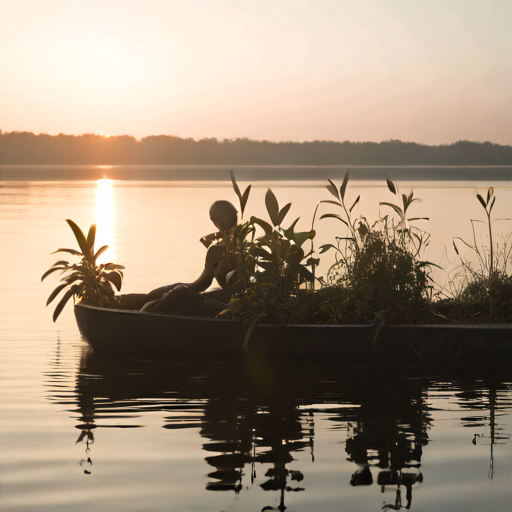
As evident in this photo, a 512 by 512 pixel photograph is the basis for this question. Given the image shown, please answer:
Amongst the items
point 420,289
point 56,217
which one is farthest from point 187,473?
point 56,217

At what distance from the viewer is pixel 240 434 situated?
476 cm

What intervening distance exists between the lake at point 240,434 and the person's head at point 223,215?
119 centimetres

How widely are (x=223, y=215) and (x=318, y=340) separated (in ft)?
4.53

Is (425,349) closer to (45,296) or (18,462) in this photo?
(18,462)

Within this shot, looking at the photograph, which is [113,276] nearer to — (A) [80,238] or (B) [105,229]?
(A) [80,238]

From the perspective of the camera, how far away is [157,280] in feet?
38.8

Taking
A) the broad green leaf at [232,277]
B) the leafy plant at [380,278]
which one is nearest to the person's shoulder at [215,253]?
the broad green leaf at [232,277]

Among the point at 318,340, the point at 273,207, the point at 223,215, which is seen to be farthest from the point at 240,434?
the point at 223,215

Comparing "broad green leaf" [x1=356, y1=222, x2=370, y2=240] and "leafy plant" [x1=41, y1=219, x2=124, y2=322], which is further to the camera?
"leafy plant" [x1=41, y1=219, x2=124, y2=322]

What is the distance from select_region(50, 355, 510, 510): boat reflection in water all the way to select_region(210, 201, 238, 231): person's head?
120cm

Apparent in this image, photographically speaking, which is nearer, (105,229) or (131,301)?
(131,301)

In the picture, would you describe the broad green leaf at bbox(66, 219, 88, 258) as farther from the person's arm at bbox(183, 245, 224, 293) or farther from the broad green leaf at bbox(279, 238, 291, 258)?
the broad green leaf at bbox(279, 238, 291, 258)

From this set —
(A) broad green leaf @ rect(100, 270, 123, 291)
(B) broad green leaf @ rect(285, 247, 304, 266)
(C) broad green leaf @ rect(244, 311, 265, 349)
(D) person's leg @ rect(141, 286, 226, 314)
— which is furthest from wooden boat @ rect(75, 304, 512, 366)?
(A) broad green leaf @ rect(100, 270, 123, 291)

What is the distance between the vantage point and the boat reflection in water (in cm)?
411
